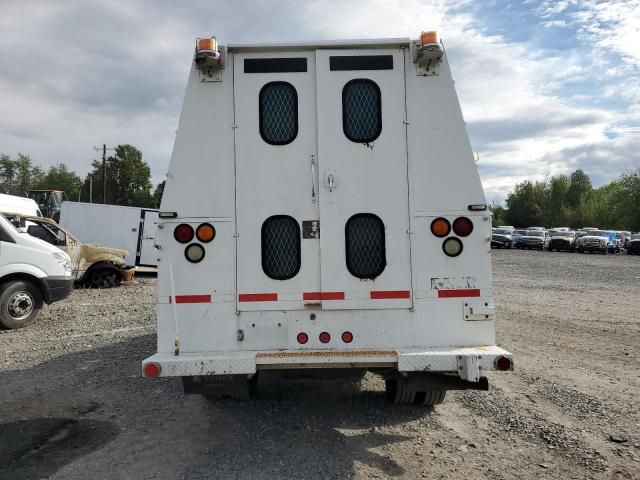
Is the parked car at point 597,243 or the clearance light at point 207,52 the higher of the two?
the clearance light at point 207,52

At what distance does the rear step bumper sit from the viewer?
3848 millimetres

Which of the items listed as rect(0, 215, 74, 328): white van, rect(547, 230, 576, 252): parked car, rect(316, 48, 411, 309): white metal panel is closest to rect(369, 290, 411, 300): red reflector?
rect(316, 48, 411, 309): white metal panel

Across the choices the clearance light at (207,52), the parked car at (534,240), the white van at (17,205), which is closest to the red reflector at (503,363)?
the clearance light at (207,52)

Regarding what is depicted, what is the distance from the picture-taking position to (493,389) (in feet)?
19.3

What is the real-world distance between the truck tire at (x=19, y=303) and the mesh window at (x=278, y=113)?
26.2ft

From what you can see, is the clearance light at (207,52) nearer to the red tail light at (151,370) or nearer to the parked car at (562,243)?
the red tail light at (151,370)

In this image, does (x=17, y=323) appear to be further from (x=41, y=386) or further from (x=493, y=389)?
(x=493, y=389)

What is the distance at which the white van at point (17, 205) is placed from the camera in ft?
43.7

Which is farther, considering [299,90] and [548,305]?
[548,305]

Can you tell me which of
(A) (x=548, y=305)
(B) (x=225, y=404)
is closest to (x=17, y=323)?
(B) (x=225, y=404)

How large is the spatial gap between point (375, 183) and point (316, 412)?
2412mm

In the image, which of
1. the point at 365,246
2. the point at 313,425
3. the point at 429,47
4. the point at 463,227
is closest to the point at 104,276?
the point at 313,425

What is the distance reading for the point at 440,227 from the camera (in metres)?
4.21

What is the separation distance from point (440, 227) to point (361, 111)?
1.19m
